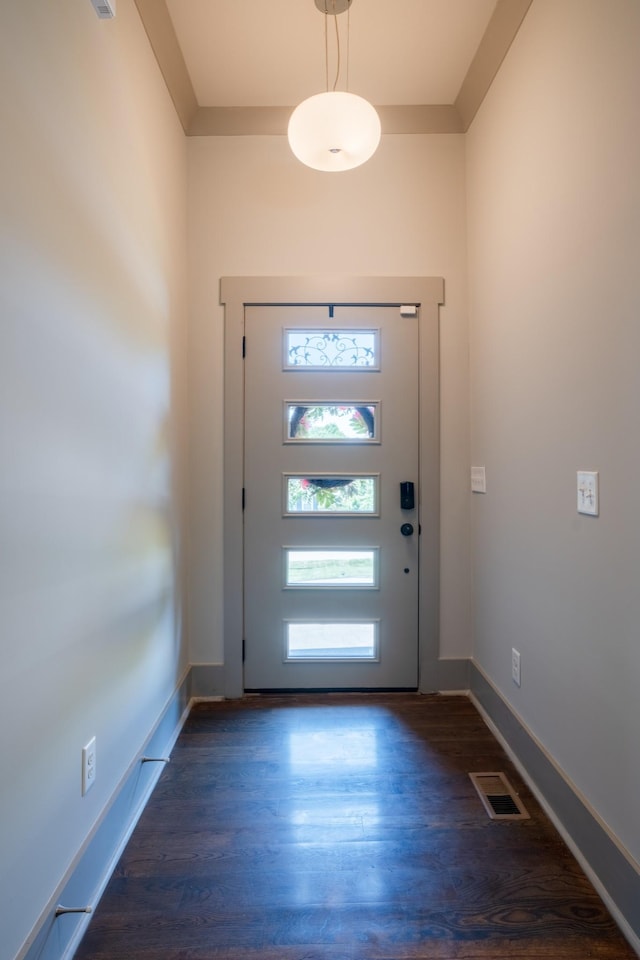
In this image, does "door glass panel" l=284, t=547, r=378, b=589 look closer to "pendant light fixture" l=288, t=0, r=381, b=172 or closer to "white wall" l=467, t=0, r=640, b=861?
"white wall" l=467, t=0, r=640, b=861

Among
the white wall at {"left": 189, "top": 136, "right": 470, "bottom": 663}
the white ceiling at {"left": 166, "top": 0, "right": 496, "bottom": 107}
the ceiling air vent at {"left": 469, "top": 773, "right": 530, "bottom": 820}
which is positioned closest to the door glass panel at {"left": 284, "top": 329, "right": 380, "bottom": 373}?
the white wall at {"left": 189, "top": 136, "right": 470, "bottom": 663}

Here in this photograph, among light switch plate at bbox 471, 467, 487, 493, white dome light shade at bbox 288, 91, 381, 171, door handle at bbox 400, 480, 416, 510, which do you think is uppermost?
white dome light shade at bbox 288, 91, 381, 171

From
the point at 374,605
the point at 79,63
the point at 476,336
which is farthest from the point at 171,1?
the point at 374,605

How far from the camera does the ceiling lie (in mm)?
1781

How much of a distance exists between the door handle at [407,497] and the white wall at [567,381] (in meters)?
0.38

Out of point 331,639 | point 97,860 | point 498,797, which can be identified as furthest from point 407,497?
point 97,860

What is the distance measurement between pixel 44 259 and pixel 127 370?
515mm

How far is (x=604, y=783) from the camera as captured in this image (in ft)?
4.16

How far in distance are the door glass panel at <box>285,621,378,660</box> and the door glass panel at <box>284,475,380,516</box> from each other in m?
0.63

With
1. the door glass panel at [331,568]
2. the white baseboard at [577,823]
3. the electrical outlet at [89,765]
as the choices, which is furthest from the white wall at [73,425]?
the white baseboard at [577,823]

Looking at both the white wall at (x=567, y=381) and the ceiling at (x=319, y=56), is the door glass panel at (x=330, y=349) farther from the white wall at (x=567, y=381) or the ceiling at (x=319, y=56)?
the ceiling at (x=319, y=56)

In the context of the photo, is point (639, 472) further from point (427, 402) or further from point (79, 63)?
point (79, 63)

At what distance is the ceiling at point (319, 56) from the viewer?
178 cm

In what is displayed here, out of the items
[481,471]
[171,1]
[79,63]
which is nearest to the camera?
[79,63]
